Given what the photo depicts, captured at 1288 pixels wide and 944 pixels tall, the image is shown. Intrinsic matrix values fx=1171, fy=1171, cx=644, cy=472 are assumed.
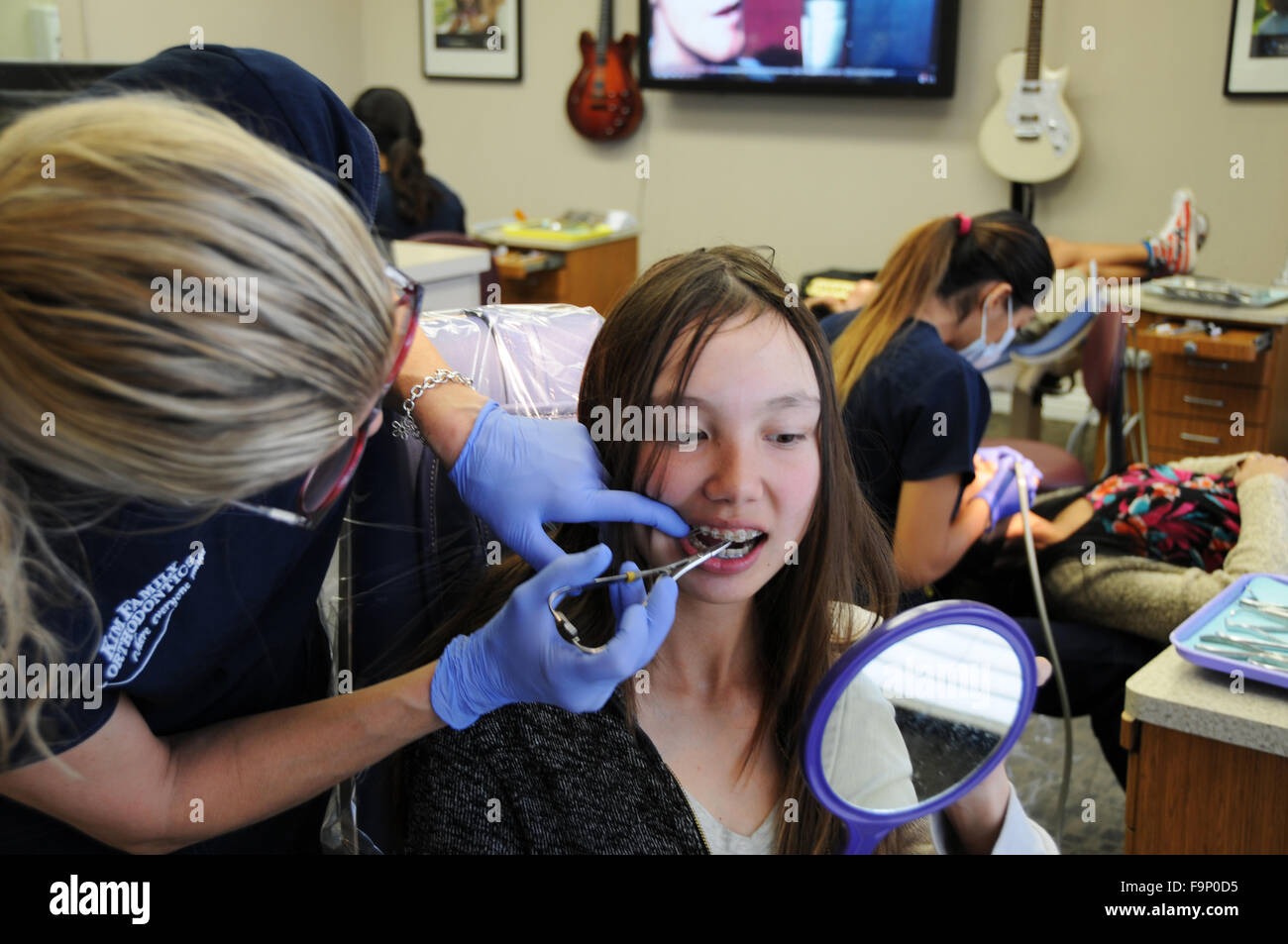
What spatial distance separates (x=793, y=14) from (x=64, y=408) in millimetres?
4773

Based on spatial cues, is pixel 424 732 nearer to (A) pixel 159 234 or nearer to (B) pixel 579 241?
(A) pixel 159 234

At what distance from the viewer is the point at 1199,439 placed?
144 inches

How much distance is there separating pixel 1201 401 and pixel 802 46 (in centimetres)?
237

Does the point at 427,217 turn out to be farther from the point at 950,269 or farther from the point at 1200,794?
the point at 1200,794

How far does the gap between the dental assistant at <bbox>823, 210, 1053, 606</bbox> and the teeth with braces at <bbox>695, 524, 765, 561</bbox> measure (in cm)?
86

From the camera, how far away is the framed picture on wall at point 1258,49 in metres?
4.17

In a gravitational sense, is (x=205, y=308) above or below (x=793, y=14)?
below

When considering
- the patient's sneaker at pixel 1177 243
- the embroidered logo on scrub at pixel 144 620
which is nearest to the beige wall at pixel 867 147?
the patient's sneaker at pixel 1177 243

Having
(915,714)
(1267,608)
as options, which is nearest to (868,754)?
(915,714)

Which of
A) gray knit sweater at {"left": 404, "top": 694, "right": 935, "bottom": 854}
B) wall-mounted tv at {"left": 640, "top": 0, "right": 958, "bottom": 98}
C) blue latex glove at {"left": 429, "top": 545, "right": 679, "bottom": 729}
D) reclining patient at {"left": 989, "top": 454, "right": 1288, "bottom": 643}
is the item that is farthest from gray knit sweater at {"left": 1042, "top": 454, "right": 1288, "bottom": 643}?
wall-mounted tv at {"left": 640, "top": 0, "right": 958, "bottom": 98}

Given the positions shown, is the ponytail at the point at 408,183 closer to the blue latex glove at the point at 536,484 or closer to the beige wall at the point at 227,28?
the beige wall at the point at 227,28

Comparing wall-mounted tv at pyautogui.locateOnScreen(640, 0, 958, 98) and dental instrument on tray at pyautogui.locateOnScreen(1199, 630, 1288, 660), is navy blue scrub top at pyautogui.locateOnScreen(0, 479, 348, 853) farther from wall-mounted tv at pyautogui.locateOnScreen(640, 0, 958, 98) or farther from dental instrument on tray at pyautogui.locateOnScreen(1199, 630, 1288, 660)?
wall-mounted tv at pyautogui.locateOnScreen(640, 0, 958, 98)

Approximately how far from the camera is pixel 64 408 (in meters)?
0.72
